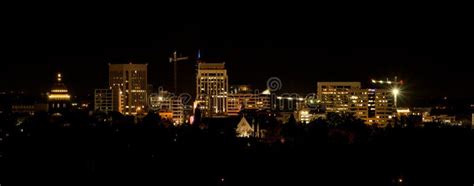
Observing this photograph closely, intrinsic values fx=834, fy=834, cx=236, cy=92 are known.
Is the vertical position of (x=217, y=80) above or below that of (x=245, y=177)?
above

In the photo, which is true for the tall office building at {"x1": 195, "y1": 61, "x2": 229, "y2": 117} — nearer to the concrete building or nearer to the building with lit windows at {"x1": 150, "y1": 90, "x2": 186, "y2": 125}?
the building with lit windows at {"x1": 150, "y1": 90, "x2": 186, "y2": 125}

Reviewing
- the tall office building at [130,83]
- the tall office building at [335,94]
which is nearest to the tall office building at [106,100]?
the tall office building at [130,83]

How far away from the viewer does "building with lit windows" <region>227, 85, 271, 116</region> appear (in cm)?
8344

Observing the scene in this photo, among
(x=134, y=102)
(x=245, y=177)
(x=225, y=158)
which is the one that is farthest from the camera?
(x=134, y=102)

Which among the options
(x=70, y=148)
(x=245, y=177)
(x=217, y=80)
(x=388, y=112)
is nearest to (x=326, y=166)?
(x=245, y=177)

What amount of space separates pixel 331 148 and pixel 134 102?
61362mm

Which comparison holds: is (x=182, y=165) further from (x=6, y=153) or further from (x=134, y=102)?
(x=134, y=102)

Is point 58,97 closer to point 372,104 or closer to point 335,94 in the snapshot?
point 335,94

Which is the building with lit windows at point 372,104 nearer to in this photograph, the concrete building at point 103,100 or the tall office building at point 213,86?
the tall office building at point 213,86

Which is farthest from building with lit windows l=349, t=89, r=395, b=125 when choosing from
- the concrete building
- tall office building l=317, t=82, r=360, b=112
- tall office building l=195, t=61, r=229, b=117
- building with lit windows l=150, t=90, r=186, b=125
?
the concrete building

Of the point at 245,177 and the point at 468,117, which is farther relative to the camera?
the point at 468,117

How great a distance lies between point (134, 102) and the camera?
85.8 meters

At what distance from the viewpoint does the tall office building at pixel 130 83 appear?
85.5 m

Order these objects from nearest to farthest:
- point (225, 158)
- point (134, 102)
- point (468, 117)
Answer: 1. point (225, 158)
2. point (468, 117)
3. point (134, 102)
